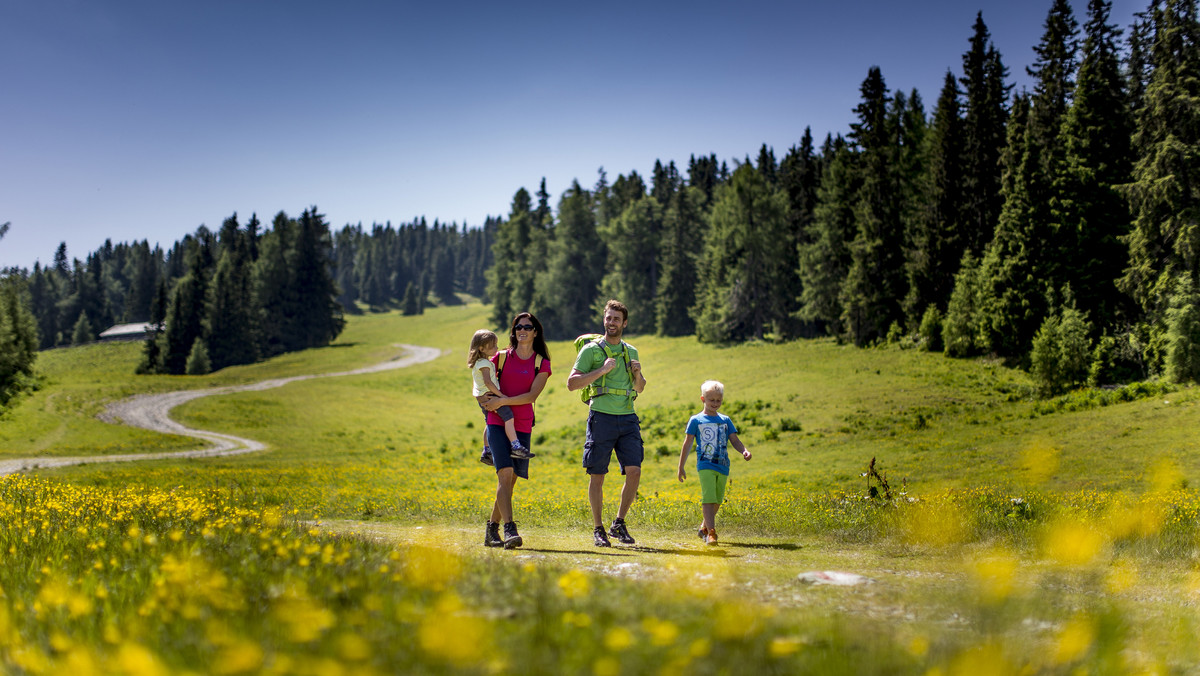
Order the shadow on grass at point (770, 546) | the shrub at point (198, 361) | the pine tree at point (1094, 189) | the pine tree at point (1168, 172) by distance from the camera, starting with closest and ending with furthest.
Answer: the shadow on grass at point (770, 546) < the pine tree at point (1168, 172) < the pine tree at point (1094, 189) < the shrub at point (198, 361)

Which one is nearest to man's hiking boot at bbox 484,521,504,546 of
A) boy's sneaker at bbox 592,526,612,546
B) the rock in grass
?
boy's sneaker at bbox 592,526,612,546

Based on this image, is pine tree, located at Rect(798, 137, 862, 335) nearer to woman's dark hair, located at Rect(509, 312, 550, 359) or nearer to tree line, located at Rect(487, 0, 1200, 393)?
tree line, located at Rect(487, 0, 1200, 393)

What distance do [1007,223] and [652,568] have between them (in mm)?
36586

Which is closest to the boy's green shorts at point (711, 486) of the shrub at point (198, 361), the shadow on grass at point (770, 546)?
the shadow on grass at point (770, 546)

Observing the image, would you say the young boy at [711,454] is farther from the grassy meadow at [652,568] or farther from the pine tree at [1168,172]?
the pine tree at [1168,172]

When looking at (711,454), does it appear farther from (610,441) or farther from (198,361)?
(198,361)

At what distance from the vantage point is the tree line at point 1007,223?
2775 centimetres

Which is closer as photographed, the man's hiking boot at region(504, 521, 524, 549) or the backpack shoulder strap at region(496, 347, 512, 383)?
the man's hiking boot at region(504, 521, 524, 549)

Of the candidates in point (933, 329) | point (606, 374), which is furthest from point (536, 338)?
point (933, 329)

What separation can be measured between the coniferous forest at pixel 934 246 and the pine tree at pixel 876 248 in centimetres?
13

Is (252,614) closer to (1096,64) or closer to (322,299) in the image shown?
(1096,64)

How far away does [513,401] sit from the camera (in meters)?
7.25

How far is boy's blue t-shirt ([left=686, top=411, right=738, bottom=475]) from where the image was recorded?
7.98 meters

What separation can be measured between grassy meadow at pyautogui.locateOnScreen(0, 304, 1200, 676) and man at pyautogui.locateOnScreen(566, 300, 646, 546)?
0.83 meters
